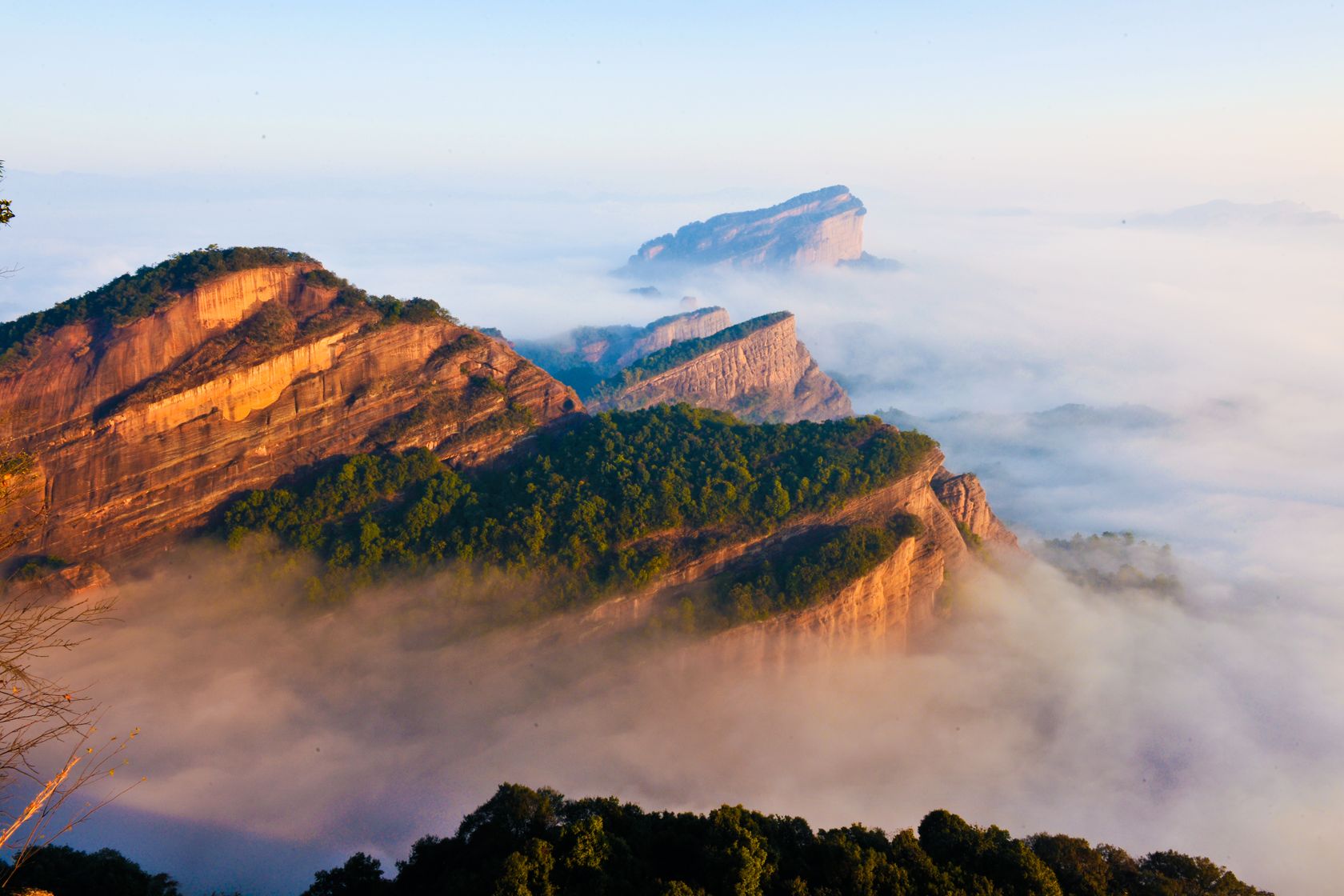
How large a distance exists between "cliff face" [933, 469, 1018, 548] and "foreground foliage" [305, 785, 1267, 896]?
37967 millimetres

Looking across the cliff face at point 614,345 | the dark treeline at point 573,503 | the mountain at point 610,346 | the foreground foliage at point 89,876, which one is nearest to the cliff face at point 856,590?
the dark treeline at point 573,503

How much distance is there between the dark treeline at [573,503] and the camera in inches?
2224

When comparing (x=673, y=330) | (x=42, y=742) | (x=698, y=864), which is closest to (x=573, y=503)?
(x=42, y=742)

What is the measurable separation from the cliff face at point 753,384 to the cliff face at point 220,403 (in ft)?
149

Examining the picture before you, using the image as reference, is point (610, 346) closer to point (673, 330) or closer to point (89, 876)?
point (673, 330)

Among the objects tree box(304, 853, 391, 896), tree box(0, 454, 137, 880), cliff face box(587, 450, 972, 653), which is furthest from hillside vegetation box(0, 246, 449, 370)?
tree box(304, 853, 391, 896)

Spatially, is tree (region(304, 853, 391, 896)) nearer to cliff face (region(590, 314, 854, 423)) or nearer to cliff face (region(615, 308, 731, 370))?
cliff face (region(590, 314, 854, 423))

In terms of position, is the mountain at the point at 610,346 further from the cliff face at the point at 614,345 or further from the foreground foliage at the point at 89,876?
the foreground foliage at the point at 89,876

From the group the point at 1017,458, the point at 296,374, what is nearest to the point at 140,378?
the point at 296,374

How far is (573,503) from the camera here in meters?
58.8

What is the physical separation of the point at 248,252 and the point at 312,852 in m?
39.0

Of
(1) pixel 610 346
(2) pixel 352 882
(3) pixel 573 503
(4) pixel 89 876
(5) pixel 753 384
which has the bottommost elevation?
(2) pixel 352 882

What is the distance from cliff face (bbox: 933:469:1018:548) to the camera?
2783 inches

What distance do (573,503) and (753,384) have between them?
66.2 meters
